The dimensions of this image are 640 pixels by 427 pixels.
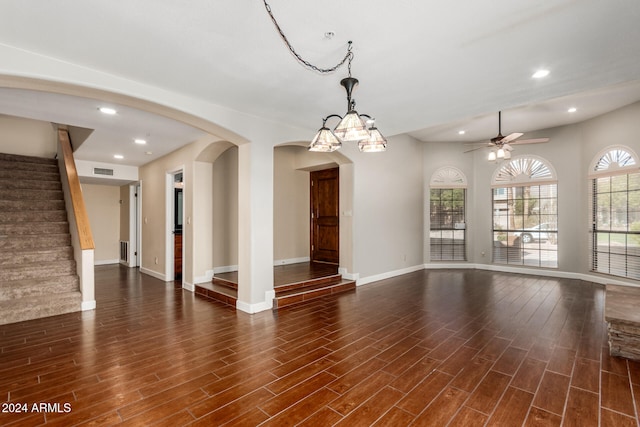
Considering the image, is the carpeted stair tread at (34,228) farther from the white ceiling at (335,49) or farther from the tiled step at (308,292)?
the tiled step at (308,292)

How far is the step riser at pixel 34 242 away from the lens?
4.68 m

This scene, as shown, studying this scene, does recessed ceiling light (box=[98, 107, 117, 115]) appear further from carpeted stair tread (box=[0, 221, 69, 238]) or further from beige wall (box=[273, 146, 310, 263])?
beige wall (box=[273, 146, 310, 263])

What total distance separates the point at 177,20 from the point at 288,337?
3042mm

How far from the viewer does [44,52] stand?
8.35 feet

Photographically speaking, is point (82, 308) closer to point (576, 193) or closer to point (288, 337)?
point (288, 337)

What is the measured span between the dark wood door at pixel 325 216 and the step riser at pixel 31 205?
5.00 metres

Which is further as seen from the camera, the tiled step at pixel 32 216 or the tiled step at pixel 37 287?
the tiled step at pixel 32 216

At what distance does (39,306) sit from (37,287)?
361 mm

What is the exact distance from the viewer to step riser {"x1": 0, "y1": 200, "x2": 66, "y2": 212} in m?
5.11

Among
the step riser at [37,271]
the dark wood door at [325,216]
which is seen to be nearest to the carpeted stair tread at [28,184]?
the step riser at [37,271]

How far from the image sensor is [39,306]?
4086 millimetres

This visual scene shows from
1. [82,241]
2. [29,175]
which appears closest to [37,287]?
[82,241]

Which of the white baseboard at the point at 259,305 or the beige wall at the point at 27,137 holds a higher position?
the beige wall at the point at 27,137

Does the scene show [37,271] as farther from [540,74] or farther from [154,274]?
[540,74]
